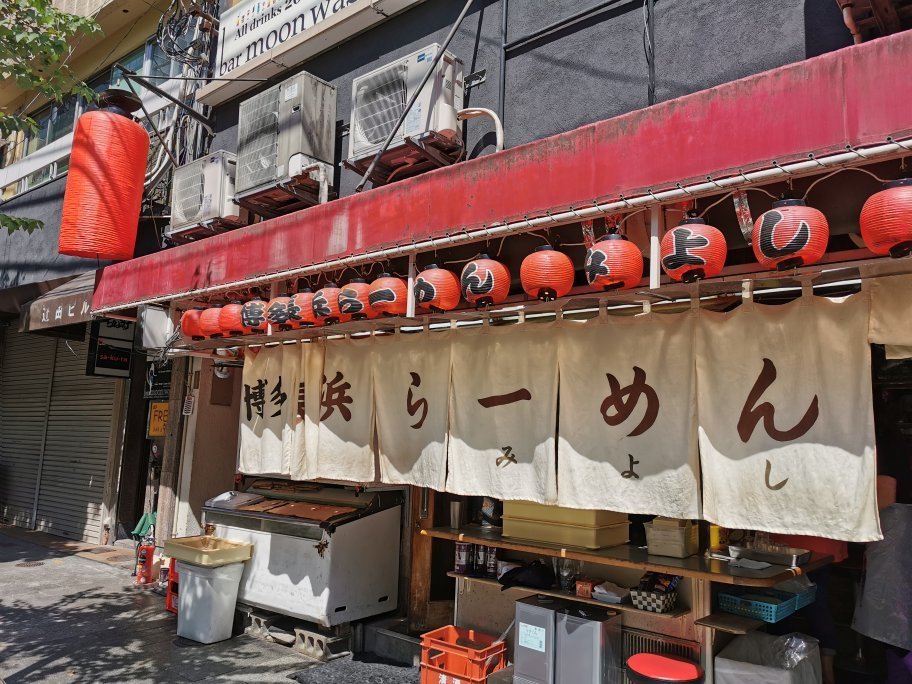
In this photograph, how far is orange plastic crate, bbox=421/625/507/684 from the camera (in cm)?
609

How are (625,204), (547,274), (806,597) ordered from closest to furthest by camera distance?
(625,204) → (547,274) → (806,597)

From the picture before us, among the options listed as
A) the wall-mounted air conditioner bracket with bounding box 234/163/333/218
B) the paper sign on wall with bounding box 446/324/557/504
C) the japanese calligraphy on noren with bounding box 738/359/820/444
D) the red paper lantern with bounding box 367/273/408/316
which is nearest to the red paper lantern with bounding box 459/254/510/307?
the paper sign on wall with bounding box 446/324/557/504

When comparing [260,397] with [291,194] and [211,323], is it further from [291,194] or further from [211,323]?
[291,194]

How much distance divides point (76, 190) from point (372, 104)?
14.1 ft

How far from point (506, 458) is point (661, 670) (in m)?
2.03

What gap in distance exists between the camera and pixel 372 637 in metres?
7.78

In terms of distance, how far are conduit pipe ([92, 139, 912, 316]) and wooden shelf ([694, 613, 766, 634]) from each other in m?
3.33

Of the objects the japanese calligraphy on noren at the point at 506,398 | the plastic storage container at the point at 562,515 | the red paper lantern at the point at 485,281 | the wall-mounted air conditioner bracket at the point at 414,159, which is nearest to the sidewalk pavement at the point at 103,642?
the plastic storage container at the point at 562,515

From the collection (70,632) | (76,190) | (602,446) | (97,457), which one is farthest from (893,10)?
(97,457)

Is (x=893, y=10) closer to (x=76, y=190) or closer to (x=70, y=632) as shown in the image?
(x=76, y=190)

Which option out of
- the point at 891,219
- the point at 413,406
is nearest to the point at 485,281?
the point at 413,406

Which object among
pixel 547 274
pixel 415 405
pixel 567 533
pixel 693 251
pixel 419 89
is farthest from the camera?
pixel 419 89

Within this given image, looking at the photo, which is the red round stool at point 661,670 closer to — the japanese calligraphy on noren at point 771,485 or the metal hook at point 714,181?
the japanese calligraphy on noren at point 771,485

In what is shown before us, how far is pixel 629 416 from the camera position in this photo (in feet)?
16.8
